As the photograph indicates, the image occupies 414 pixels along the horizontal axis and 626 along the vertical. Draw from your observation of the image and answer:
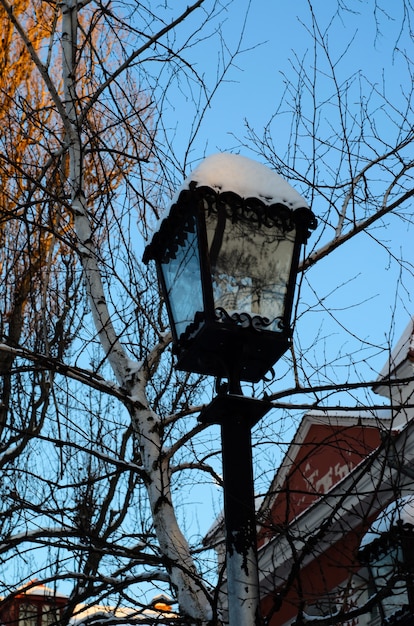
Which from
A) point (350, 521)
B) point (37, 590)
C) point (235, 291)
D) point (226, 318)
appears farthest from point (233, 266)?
point (37, 590)

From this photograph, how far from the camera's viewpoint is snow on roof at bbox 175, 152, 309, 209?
120 inches

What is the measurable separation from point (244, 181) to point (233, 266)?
1.06 ft

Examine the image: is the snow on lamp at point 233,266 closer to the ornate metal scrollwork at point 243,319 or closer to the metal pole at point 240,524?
the ornate metal scrollwork at point 243,319

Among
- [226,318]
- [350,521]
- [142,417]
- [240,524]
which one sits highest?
[350,521]

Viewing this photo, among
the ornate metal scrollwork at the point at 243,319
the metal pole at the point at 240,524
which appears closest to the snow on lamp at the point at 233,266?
the ornate metal scrollwork at the point at 243,319

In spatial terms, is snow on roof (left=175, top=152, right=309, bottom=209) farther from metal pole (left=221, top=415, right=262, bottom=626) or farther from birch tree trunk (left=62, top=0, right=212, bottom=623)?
birch tree trunk (left=62, top=0, right=212, bottom=623)

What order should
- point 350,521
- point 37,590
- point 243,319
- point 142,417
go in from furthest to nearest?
point 37,590
point 350,521
point 142,417
point 243,319

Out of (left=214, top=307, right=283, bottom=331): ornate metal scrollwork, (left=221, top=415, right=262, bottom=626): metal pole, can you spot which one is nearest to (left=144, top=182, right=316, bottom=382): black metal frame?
(left=214, top=307, right=283, bottom=331): ornate metal scrollwork

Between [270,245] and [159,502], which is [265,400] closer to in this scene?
[270,245]

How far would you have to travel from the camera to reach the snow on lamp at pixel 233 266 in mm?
2908

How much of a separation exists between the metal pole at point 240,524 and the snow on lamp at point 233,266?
20 cm

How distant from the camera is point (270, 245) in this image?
9.98 ft

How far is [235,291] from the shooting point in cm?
293

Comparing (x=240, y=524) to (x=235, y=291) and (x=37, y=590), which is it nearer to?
(x=235, y=291)
